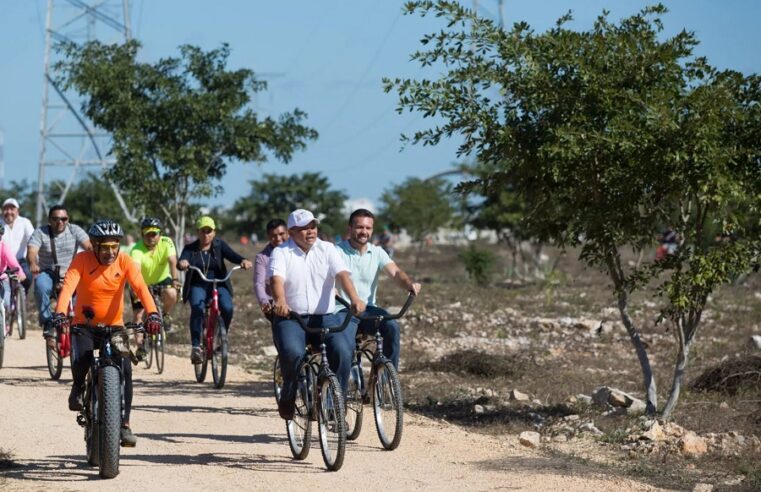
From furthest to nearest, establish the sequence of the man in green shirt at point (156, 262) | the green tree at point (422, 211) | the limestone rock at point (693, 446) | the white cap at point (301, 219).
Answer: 1. the green tree at point (422, 211)
2. the man in green shirt at point (156, 262)
3. the limestone rock at point (693, 446)
4. the white cap at point (301, 219)

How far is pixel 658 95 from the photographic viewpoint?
43.0 feet

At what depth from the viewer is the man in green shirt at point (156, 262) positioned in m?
15.8

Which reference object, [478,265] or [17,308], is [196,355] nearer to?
[17,308]

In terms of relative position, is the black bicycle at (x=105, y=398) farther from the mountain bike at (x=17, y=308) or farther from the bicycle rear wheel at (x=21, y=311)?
the bicycle rear wheel at (x=21, y=311)

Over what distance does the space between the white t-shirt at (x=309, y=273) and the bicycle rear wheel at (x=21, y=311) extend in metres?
9.19

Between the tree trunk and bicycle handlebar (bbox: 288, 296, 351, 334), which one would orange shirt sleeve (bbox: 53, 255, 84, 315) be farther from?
the tree trunk

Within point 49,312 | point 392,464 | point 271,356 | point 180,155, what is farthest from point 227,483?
point 180,155

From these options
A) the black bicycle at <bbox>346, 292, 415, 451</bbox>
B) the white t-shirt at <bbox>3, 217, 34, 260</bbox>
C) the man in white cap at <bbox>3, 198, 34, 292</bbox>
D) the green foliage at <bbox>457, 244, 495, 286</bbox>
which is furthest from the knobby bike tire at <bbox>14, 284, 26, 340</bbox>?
the green foliage at <bbox>457, 244, 495, 286</bbox>

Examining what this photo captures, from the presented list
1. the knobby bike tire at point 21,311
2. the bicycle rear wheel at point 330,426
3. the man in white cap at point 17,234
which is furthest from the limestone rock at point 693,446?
the knobby bike tire at point 21,311

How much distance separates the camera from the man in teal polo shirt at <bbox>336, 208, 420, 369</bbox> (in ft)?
39.6

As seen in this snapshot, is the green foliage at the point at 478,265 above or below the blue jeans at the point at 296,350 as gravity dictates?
above

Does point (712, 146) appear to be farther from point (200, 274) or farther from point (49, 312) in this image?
point (49, 312)

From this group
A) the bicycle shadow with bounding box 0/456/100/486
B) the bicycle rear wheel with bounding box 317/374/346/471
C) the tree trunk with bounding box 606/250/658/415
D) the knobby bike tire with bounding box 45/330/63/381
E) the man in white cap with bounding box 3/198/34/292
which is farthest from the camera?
the man in white cap with bounding box 3/198/34/292

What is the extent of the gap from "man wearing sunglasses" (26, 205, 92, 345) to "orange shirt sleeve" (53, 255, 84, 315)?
603 centimetres
